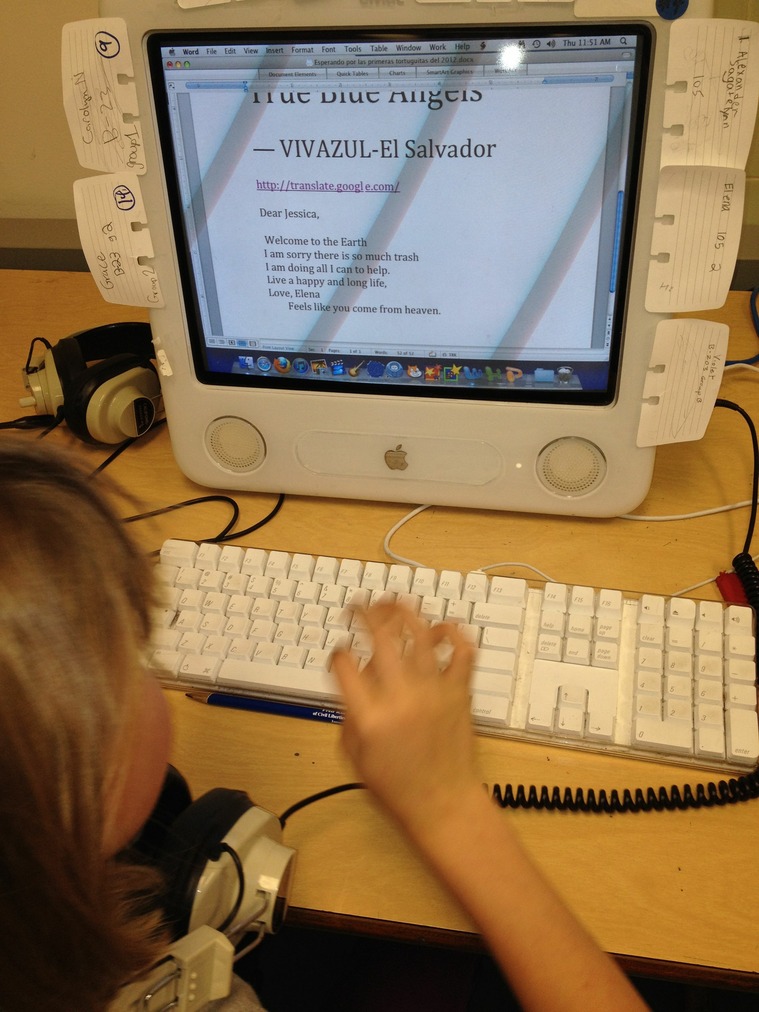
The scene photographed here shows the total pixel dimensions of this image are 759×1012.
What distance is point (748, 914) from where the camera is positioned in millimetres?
489

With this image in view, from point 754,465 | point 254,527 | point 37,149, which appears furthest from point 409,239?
point 37,149

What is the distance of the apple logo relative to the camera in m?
0.74

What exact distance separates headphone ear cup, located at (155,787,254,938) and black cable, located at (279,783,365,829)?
0.03 meters

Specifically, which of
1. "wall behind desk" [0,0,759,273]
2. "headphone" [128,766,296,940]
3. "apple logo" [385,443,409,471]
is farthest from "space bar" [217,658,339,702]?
"wall behind desk" [0,0,759,273]

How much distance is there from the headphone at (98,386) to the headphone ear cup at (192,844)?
451 mm

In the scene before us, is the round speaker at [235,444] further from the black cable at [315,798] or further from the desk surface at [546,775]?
the black cable at [315,798]

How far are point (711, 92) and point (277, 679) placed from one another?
0.52 meters

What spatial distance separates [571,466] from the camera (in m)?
0.71

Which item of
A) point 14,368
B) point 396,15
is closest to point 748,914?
point 396,15

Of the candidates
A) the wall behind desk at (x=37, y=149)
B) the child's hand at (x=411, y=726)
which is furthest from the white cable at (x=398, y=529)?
the wall behind desk at (x=37, y=149)

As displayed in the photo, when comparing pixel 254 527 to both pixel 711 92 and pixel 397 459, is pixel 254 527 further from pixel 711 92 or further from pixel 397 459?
pixel 711 92

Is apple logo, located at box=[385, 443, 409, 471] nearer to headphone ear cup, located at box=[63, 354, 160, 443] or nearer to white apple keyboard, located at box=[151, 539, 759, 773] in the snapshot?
white apple keyboard, located at box=[151, 539, 759, 773]

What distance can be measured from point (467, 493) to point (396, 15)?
39 cm

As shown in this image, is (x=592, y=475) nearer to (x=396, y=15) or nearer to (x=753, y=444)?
(x=753, y=444)
